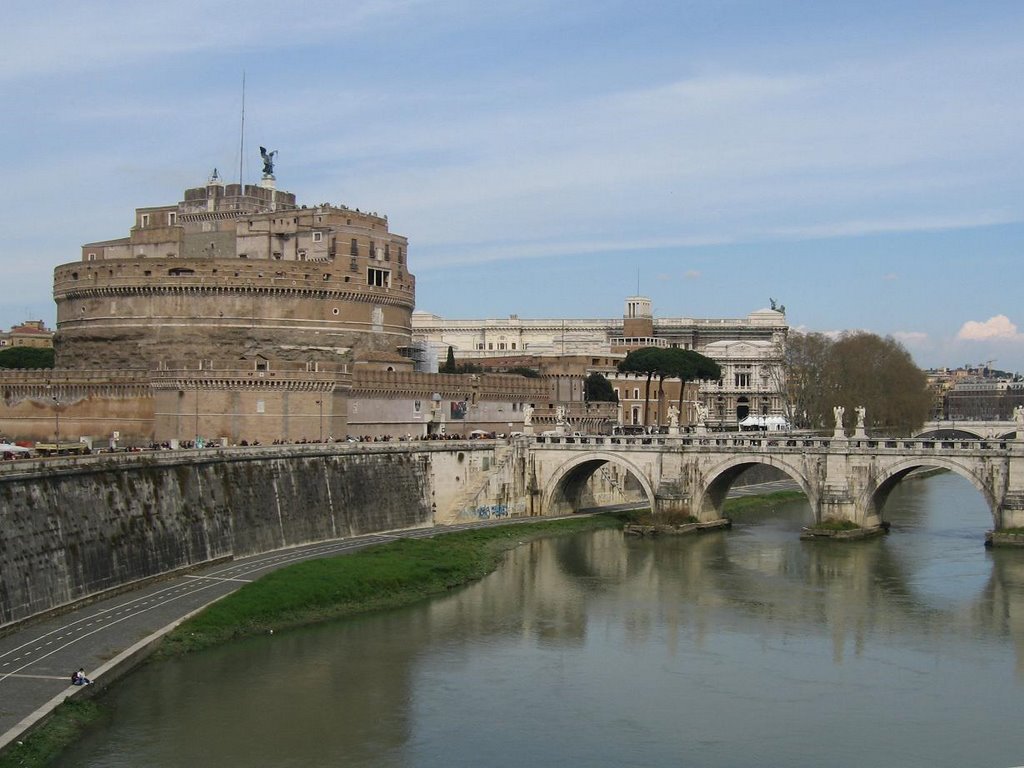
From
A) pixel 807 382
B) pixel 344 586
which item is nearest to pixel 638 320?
pixel 807 382

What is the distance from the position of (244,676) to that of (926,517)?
43.9 m

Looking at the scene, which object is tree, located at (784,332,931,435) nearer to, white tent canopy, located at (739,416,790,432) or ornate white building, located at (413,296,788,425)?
white tent canopy, located at (739,416,790,432)

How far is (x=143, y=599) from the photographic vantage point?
128ft

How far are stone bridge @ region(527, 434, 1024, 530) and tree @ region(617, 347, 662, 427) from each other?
33235mm

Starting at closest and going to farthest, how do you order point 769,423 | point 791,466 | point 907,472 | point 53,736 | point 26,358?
point 53,736 → point 907,472 → point 791,466 → point 26,358 → point 769,423

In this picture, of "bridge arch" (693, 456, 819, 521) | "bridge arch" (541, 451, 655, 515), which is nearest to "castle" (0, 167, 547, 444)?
"bridge arch" (541, 451, 655, 515)

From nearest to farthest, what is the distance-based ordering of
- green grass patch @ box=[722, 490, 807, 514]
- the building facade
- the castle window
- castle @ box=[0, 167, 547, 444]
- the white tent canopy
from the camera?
castle @ box=[0, 167, 547, 444], green grass patch @ box=[722, 490, 807, 514], the castle window, the white tent canopy, the building facade

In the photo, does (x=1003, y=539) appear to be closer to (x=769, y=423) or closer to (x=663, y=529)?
(x=663, y=529)

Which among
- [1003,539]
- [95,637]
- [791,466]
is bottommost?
[95,637]

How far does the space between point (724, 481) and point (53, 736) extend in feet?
131

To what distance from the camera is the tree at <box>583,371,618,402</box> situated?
312 feet

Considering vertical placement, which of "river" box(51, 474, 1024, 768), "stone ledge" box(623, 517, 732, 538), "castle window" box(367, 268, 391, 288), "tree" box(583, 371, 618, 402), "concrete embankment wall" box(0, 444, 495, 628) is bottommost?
"river" box(51, 474, 1024, 768)

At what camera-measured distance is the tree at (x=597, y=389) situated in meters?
95.0

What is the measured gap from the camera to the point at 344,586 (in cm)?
4281
